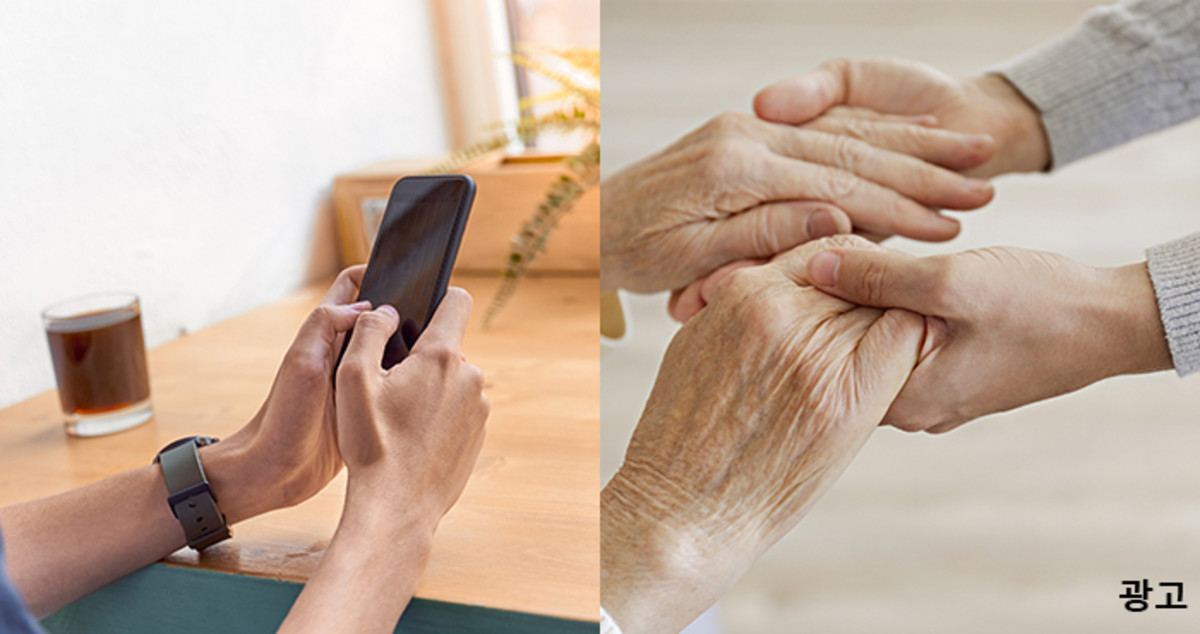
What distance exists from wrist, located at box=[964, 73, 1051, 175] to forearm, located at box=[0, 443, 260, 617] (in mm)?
709

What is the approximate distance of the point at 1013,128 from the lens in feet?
2.31

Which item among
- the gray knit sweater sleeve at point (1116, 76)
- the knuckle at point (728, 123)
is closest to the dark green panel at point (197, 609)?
the knuckle at point (728, 123)

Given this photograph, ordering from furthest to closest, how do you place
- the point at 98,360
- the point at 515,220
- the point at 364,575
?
the point at 515,220
the point at 98,360
the point at 364,575

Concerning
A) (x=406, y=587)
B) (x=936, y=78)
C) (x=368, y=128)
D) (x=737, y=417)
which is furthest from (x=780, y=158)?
(x=368, y=128)

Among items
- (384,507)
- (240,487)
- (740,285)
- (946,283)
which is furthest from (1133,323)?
(240,487)

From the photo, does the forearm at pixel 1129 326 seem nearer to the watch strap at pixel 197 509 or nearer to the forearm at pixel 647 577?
the forearm at pixel 647 577

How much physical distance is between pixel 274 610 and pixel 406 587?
10cm

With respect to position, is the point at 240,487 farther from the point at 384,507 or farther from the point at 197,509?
the point at 384,507

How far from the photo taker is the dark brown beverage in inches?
22.7

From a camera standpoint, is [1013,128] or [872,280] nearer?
[872,280]

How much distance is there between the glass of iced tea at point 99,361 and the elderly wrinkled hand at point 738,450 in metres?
0.43

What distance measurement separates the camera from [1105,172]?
4.25ft

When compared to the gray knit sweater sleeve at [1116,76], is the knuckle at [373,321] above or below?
below

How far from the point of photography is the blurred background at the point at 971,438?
1.18 metres
